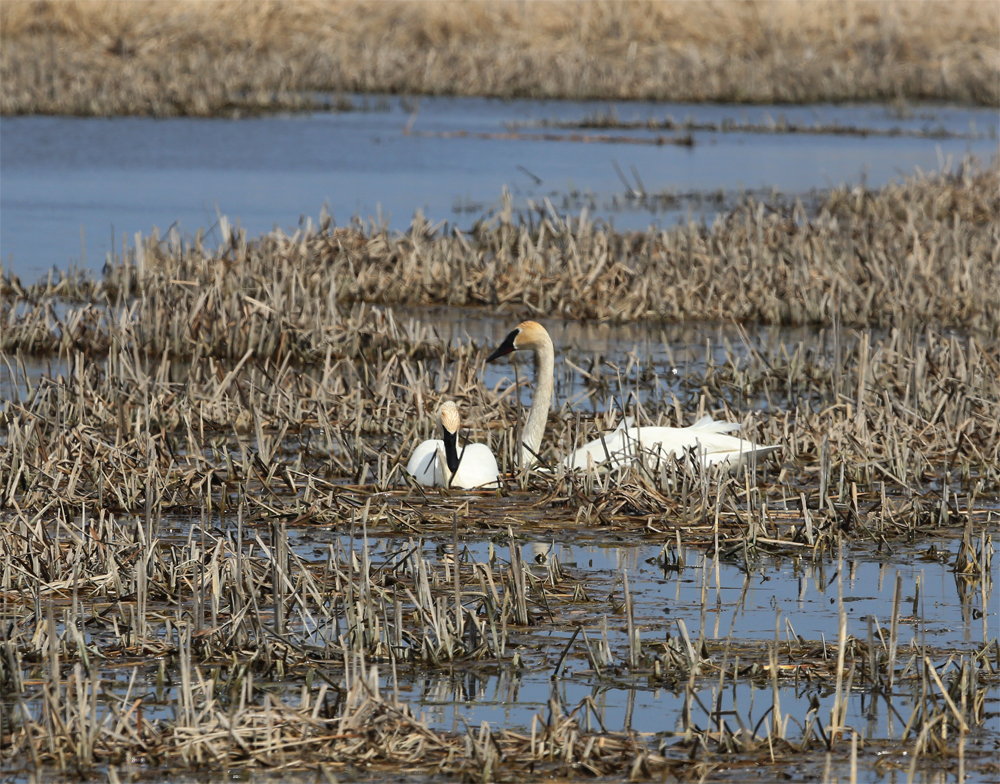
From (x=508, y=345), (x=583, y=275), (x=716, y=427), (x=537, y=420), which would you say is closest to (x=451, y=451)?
(x=537, y=420)

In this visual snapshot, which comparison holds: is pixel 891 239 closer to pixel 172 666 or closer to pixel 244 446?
pixel 244 446

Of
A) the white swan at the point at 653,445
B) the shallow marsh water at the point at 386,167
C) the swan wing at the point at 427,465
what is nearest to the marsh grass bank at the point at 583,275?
the shallow marsh water at the point at 386,167

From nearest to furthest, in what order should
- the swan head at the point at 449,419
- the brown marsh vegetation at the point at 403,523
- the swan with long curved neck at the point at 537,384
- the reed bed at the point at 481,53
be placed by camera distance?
the brown marsh vegetation at the point at 403,523
the swan head at the point at 449,419
the swan with long curved neck at the point at 537,384
the reed bed at the point at 481,53

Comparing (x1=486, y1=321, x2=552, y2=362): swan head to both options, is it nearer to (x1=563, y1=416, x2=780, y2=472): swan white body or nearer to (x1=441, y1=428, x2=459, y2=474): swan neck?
(x1=563, y1=416, x2=780, y2=472): swan white body

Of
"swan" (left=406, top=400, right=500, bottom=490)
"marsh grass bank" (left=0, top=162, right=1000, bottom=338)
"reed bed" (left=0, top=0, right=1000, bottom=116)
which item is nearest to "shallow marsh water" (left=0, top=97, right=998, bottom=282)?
"marsh grass bank" (left=0, top=162, right=1000, bottom=338)

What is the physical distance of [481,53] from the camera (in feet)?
137

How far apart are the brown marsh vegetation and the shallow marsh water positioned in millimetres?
3905

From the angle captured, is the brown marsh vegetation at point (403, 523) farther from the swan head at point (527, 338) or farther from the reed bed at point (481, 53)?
the reed bed at point (481, 53)

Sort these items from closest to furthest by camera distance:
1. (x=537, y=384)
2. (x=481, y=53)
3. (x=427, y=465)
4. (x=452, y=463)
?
1. (x=452, y=463)
2. (x=427, y=465)
3. (x=537, y=384)
4. (x=481, y=53)

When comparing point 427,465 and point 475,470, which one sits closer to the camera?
point 475,470

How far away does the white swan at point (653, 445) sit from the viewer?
7.57 meters

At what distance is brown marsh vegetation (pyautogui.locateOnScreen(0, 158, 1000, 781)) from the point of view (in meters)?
4.41

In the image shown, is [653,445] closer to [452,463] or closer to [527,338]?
[452,463]

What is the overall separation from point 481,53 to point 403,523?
118 feet
